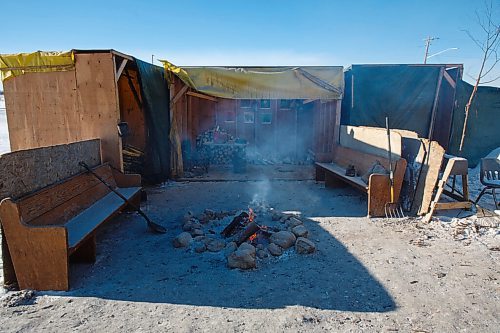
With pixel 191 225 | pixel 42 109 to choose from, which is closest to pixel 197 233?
pixel 191 225

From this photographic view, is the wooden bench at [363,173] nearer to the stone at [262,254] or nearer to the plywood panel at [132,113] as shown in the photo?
the stone at [262,254]

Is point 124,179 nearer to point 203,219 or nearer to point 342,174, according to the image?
point 203,219

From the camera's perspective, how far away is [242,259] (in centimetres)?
336

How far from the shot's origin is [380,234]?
14.2 ft

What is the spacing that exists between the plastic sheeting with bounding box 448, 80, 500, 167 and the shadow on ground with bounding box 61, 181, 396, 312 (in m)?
6.62

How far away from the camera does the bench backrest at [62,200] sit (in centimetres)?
303

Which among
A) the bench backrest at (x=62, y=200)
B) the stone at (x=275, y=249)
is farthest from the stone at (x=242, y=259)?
the bench backrest at (x=62, y=200)

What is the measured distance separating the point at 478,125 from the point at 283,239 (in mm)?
8481

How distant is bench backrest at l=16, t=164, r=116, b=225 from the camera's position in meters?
3.03

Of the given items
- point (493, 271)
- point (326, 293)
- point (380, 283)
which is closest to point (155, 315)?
point (326, 293)

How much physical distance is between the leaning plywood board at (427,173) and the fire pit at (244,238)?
6.55 feet

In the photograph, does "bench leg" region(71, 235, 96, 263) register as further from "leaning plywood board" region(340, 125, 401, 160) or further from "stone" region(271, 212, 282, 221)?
"leaning plywood board" region(340, 125, 401, 160)

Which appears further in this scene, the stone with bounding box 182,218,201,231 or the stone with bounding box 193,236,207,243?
the stone with bounding box 182,218,201,231

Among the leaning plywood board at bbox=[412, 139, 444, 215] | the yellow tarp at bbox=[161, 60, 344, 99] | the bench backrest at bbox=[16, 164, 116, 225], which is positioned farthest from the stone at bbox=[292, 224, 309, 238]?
the yellow tarp at bbox=[161, 60, 344, 99]
